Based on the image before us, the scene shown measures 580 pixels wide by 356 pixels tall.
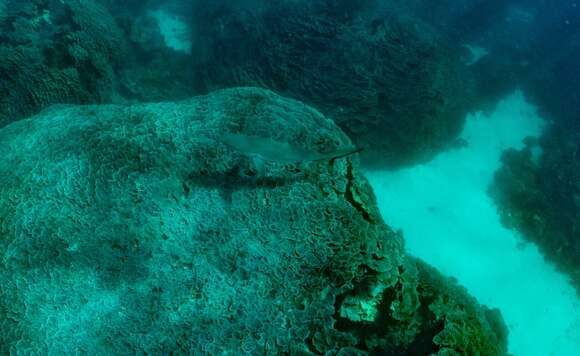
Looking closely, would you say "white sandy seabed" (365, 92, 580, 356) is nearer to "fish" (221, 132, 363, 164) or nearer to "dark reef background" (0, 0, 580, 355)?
"dark reef background" (0, 0, 580, 355)

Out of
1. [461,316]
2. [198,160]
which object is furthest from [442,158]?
[198,160]

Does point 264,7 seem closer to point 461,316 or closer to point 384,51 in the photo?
point 384,51

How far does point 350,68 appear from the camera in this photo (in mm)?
7871

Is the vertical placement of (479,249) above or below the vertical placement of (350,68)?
below

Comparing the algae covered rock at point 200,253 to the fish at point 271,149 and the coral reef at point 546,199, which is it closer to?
the fish at point 271,149

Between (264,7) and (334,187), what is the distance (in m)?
7.25

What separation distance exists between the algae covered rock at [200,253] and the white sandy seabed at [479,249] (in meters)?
5.01

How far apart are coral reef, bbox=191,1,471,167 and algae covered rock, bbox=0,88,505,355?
14.9 ft

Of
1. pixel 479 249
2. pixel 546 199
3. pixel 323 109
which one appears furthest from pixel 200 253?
pixel 546 199

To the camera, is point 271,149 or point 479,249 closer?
point 271,149

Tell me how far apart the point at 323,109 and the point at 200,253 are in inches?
206

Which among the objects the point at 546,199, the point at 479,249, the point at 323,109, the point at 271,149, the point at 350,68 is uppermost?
the point at 271,149

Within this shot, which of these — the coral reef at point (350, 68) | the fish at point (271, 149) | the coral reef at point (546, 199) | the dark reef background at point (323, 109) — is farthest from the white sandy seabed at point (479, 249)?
the fish at point (271, 149)

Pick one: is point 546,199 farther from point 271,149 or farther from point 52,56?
point 52,56
